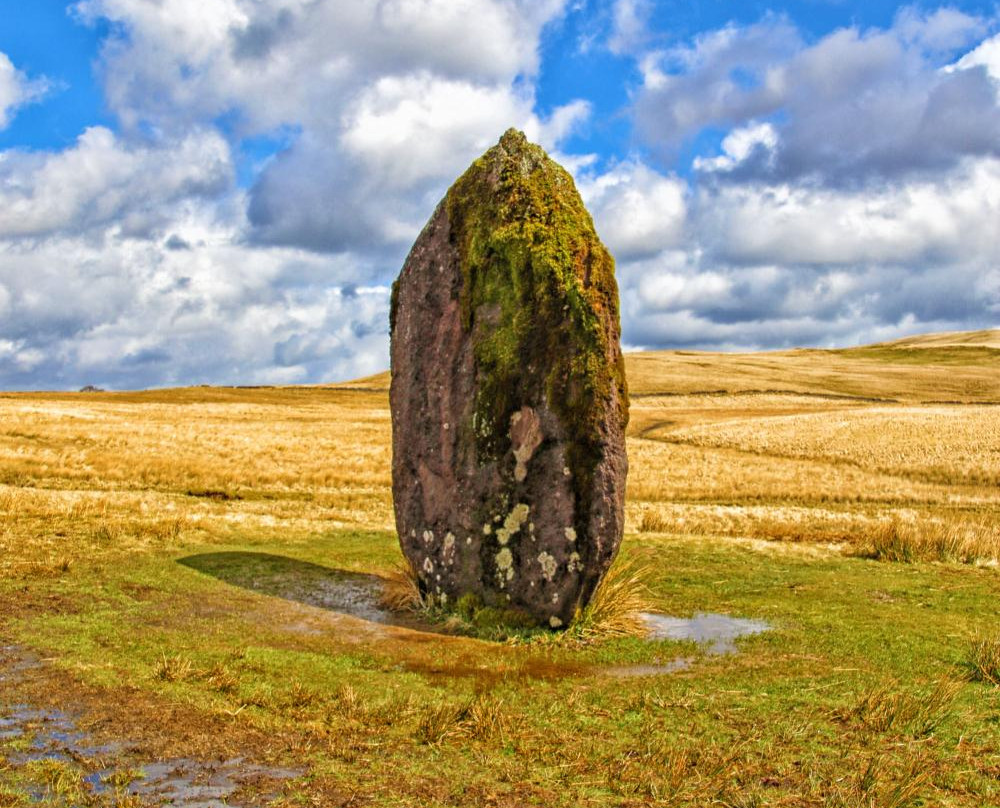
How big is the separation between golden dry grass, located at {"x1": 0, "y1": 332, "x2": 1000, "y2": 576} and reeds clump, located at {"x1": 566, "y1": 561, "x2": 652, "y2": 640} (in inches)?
354

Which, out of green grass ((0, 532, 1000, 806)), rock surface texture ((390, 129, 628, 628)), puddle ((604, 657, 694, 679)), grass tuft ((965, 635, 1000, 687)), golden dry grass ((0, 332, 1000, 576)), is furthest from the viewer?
golden dry grass ((0, 332, 1000, 576))

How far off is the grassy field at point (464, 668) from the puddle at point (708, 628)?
0.90 feet

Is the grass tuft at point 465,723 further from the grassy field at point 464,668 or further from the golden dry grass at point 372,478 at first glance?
the golden dry grass at point 372,478

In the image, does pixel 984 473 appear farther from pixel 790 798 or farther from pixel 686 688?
pixel 790 798

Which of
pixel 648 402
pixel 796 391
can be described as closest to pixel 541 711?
pixel 648 402

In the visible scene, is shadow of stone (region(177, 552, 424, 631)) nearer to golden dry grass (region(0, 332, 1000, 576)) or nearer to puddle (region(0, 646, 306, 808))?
golden dry grass (region(0, 332, 1000, 576))

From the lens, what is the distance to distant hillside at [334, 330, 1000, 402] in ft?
325

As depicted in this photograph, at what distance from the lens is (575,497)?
38.6 ft

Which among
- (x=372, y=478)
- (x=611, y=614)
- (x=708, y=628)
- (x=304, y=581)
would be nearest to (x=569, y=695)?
(x=611, y=614)

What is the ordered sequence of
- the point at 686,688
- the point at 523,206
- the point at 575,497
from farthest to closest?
1. the point at 523,206
2. the point at 575,497
3. the point at 686,688

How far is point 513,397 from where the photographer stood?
12109 millimetres

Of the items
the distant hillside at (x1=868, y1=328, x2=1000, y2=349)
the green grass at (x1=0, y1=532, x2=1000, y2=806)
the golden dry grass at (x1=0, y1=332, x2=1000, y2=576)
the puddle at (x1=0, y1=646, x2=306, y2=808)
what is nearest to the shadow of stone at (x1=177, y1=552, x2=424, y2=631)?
the green grass at (x1=0, y1=532, x2=1000, y2=806)

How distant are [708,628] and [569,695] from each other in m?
4.16

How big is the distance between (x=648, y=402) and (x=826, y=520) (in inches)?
2523
